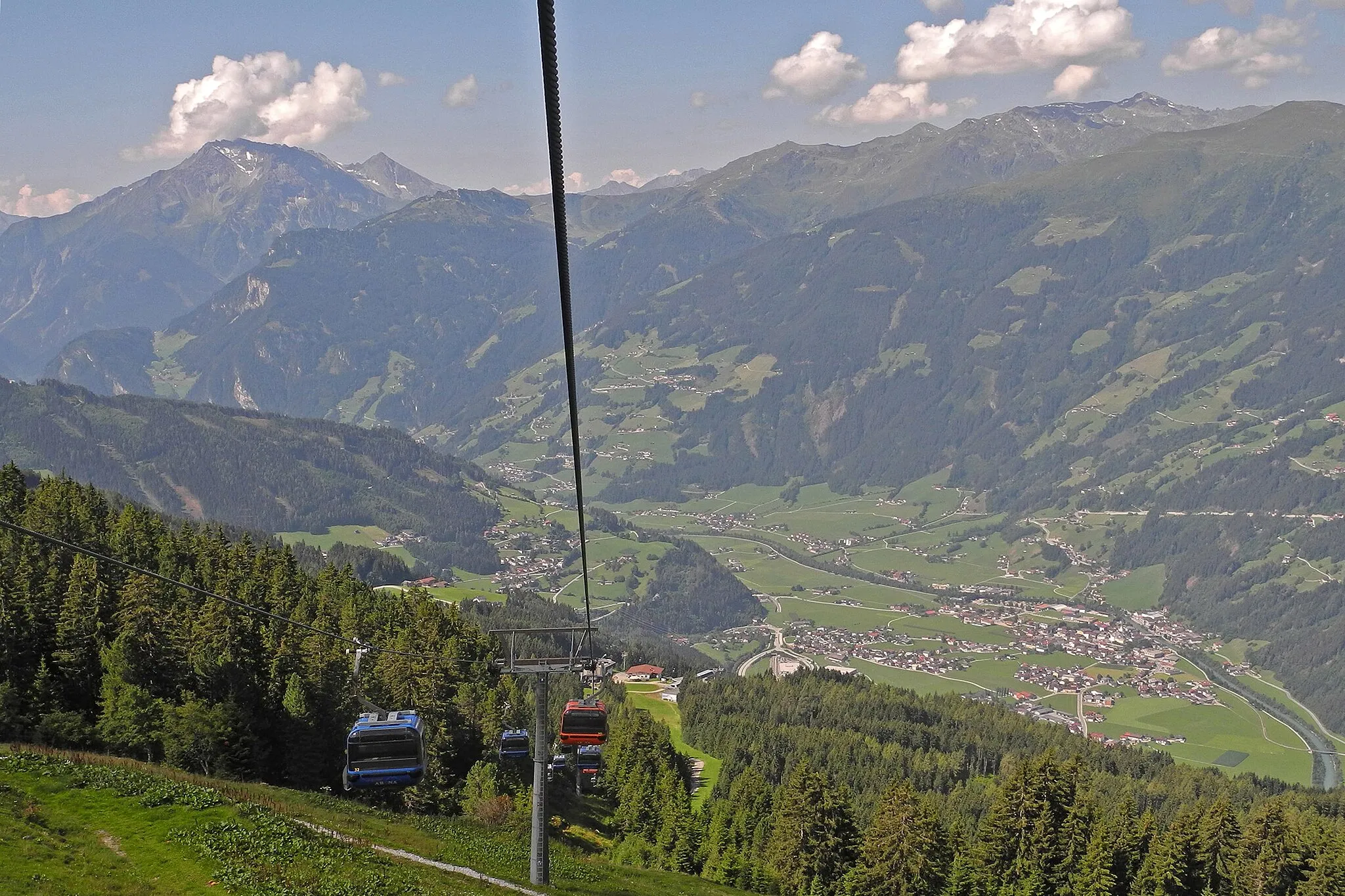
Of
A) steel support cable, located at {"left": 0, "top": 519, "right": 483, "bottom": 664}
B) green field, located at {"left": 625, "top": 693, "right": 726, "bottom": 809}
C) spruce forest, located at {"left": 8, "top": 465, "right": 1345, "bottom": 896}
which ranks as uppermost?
steel support cable, located at {"left": 0, "top": 519, "right": 483, "bottom": 664}

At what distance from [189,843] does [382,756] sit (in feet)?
21.6

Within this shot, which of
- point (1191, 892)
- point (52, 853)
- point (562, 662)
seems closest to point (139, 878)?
point (52, 853)

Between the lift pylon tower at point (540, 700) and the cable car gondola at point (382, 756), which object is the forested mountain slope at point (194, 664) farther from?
the lift pylon tower at point (540, 700)

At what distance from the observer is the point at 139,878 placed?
31703mm

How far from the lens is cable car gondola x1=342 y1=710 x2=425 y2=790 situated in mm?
36031

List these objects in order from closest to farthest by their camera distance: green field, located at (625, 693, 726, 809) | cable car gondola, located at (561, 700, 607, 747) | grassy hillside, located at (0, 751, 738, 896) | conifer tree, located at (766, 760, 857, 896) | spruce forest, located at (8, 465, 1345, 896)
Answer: grassy hillside, located at (0, 751, 738, 896) < cable car gondola, located at (561, 700, 607, 747) < spruce forest, located at (8, 465, 1345, 896) < conifer tree, located at (766, 760, 857, 896) < green field, located at (625, 693, 726, 809)

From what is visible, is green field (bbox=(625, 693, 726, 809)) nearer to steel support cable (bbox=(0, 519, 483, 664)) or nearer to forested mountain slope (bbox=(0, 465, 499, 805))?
forested mountain slope (bbox=(0, 465, 499, 805))

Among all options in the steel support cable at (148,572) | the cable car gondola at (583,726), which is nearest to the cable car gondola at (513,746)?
the cable car gondola at (583,726)

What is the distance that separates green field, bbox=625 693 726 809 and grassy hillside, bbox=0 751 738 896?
158ft

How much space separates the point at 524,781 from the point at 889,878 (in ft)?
83.1

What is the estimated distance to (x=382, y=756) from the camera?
119 ft

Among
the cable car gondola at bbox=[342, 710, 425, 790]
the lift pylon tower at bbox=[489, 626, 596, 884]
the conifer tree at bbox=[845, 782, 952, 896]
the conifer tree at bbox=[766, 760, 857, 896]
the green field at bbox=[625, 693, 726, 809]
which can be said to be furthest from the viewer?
the green field at bbox=[625, 693, 726, 809]

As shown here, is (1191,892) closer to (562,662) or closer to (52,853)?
(562,662)

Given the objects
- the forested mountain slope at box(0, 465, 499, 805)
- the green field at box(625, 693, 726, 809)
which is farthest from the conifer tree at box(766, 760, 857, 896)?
the forested mountain slope at box(0, 465, 499, 805)
